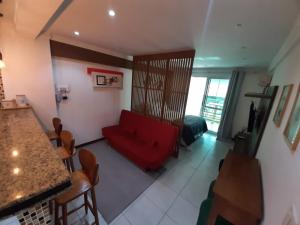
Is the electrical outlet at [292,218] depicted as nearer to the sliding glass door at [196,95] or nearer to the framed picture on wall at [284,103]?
the framed picture on wall at [284,103]

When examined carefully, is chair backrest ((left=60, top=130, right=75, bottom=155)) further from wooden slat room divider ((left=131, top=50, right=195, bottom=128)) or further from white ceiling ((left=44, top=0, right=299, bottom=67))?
wooden slat room divider ((left=131, top=50, right=195, bottom=128))

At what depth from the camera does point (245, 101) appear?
4.50 meters

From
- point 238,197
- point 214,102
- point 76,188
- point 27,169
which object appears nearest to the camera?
point 27,169

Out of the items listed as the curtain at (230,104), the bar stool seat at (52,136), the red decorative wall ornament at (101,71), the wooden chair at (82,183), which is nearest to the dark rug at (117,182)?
the wooden chair at (82,183)

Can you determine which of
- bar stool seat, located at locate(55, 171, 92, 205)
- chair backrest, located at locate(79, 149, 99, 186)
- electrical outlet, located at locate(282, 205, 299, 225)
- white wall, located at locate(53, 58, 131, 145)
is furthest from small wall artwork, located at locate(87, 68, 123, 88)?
electrical outlet, located at locate(282, 205, 299, 225)

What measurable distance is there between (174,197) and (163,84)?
242 cm

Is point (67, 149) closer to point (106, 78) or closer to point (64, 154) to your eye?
point (64, 154)

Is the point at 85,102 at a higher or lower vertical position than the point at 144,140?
higher

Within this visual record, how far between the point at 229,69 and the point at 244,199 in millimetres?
4566

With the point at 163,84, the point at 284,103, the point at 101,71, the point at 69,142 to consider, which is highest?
the point at 101,71

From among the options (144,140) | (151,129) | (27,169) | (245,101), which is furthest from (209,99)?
(27,169)

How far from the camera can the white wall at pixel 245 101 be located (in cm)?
424

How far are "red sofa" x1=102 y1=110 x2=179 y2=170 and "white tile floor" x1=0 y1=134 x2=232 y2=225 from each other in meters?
0.36

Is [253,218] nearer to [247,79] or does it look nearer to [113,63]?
[113,63]
